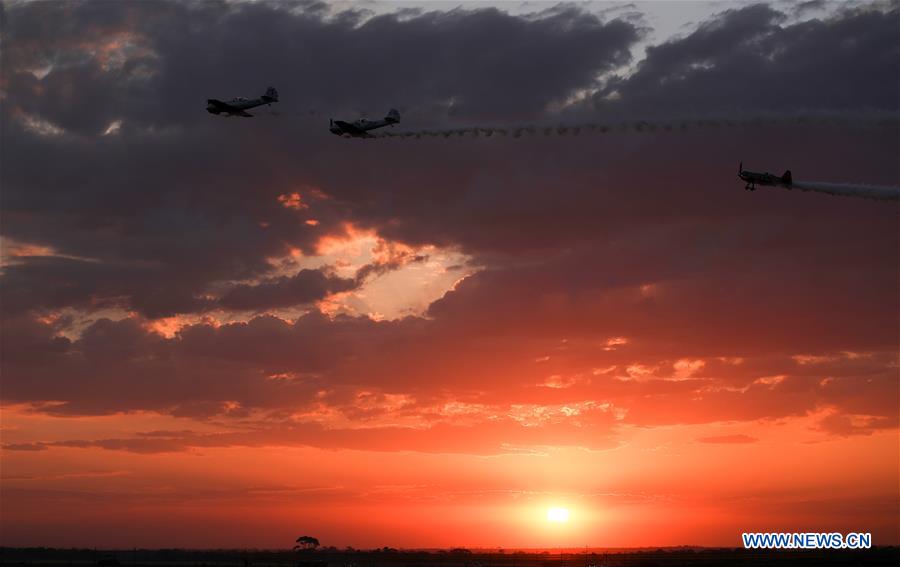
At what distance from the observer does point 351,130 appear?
14525 centimetres

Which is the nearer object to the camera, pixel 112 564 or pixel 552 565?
pixel 552 565

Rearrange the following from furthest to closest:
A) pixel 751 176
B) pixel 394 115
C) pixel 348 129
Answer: pixel 394 115, pixel 348 129, pixel 751 176

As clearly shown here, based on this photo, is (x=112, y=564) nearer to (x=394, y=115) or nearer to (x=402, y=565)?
(x=402, y=565)

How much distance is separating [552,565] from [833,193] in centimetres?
9354

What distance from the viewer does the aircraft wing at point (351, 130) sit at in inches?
5669

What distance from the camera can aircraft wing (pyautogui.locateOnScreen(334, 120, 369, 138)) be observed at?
14400cm

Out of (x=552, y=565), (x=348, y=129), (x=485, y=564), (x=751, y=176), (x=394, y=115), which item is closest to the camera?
(x=751, y=176)

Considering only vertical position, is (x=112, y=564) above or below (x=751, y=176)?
below

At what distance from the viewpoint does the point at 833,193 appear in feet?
378

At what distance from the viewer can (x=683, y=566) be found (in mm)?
179500

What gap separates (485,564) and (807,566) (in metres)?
63.2

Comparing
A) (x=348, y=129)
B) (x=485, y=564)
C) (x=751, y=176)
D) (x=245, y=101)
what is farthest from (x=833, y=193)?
(x=485, y=564)

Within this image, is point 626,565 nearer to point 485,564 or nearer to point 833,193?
point 485,564

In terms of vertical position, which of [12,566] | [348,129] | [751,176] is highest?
[348,129]
